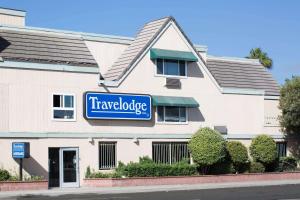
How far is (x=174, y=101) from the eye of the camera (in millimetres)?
39656

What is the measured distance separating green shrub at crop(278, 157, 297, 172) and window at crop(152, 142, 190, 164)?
7.76 metres

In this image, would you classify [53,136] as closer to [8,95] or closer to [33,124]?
[33,124]

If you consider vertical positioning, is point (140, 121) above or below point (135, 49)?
below

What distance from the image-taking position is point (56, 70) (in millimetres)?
35094

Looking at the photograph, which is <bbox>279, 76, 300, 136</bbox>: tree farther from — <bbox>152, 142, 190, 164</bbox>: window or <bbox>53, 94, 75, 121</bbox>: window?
<bbox>53, 94, 75, 121</bbox>: window

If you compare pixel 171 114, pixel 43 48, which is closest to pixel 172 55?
pixel 171 114

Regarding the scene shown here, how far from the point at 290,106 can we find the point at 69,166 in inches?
700

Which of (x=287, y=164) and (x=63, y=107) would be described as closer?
(x=63, y=107)

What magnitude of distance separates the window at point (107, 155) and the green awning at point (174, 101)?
13.1 ft

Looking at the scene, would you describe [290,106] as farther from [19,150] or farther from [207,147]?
[19,150]

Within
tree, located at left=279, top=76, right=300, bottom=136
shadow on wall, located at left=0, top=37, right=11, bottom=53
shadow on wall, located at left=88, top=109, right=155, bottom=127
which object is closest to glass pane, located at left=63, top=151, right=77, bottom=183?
shadow on wall, located at left=88, top=109, right=155, bottom=127

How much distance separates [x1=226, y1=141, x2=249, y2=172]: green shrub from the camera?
40.2 m

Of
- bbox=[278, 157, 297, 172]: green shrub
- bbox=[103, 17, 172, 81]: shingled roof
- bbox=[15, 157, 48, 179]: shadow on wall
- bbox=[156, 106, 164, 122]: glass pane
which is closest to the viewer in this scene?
bbox=[15, 157, 48, 179]: shadow on wall

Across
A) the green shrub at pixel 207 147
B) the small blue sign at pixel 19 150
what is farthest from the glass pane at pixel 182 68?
the small blue sign at pixel 19 150
